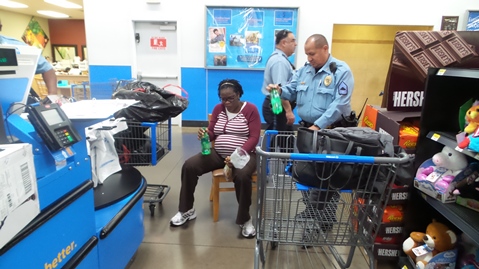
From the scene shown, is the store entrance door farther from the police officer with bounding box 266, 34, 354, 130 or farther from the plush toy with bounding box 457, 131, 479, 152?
the plush toy with bounding box 457, 131, 479, 152

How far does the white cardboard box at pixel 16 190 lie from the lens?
88 cm

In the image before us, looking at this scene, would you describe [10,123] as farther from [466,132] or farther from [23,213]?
[466,132]

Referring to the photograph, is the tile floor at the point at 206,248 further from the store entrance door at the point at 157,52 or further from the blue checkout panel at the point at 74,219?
the store entrance door at the point at 157,52

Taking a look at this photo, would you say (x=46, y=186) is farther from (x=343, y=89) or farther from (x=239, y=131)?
(x=343, y=89)

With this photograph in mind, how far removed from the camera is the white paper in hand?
2.52 m

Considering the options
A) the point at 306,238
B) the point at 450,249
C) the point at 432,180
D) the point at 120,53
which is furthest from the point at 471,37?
the point at 120,53

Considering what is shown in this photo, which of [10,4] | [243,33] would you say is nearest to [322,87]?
[243,33]

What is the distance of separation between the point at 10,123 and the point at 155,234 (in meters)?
1.68

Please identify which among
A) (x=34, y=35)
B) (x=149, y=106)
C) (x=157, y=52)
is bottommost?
(x=149, y=106)

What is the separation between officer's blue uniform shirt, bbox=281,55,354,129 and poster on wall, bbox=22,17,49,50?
37.4ft

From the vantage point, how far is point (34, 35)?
11.3 m

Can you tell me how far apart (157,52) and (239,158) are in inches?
169

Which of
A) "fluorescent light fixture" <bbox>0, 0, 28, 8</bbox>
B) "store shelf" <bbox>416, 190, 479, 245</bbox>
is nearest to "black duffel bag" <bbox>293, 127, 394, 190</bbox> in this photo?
"store shelf" <bbox>416, 190, 479, 245</bbox>

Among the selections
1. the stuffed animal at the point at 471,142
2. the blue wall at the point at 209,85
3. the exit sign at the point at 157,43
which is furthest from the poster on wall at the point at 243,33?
the stuffed animal at the point at 471,142
